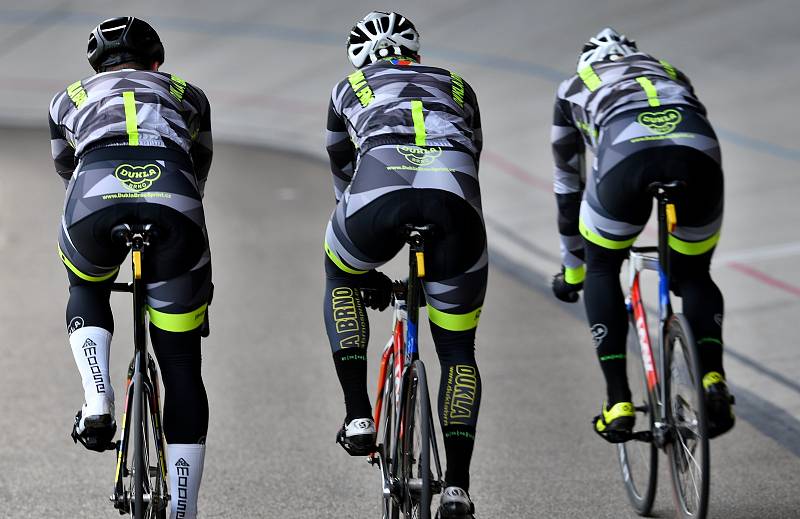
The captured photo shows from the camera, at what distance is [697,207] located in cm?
Result: 500

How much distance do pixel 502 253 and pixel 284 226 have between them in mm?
2365

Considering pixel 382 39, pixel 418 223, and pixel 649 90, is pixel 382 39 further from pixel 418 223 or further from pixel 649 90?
pixel 649 90

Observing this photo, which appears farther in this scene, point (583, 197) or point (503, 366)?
point (503, 366)

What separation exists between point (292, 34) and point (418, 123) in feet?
56.7

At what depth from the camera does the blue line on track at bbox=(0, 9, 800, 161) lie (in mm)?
13258

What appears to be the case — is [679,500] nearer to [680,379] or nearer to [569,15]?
[680,379]

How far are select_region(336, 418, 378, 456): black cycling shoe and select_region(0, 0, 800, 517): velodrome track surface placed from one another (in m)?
0.95

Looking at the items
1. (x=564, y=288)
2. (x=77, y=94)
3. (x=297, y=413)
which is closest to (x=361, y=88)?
(x=77, y=94)

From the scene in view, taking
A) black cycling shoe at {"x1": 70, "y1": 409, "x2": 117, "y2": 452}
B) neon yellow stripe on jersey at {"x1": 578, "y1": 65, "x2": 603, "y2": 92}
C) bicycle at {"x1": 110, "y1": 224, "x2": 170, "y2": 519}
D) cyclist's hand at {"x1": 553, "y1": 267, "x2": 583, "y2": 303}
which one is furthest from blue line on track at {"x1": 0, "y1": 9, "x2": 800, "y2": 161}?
black cycling shoe at {"x1": 70, "y1": 409, "x2": 117, "y2": 452}

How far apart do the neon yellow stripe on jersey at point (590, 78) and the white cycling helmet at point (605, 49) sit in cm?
3

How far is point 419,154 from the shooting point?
14.4 feet

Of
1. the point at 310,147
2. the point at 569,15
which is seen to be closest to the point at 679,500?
the point at 310,147

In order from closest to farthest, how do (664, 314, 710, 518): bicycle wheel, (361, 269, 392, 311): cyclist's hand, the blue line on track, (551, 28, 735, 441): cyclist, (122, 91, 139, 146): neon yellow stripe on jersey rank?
1. (122, 91, 139, 146): neon yellow stripe on jersey
2. (664, 314, 710, 518): bicycle wheel
3. (361, 269, 392, 311): cyclist's hand
4. (551, 28, 735, 441): cyclist
5. the blue line on track

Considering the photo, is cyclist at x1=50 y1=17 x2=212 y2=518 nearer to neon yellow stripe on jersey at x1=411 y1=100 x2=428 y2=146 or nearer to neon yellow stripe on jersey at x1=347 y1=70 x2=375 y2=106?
neon yellow stripe on jersey at x1=347 y1=70 x2=375 y2=106
